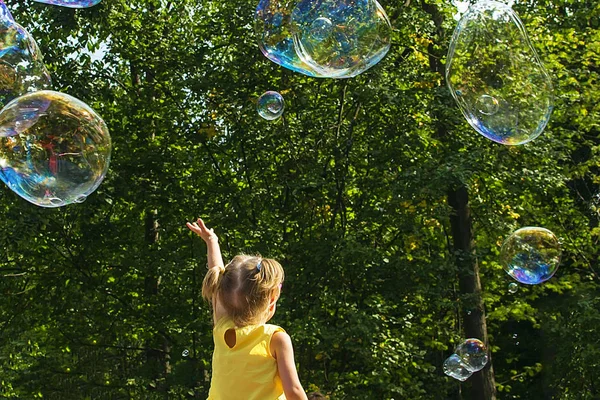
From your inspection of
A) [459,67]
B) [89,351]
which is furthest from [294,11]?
[89,351]

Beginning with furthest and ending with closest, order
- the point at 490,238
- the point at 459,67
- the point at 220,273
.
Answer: the point at 490,238 < the point at 459,67 < the point at 220,273

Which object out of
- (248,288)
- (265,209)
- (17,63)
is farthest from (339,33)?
(265,209)

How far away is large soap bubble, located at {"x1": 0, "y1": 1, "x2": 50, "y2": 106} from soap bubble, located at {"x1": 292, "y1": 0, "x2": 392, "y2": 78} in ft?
6.17

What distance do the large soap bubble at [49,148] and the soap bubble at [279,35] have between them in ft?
4.96

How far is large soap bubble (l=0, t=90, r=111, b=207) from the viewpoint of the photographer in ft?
16.5

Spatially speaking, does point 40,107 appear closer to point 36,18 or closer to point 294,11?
point 294,11

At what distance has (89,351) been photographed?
38.2ft

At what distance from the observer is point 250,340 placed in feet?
9.65

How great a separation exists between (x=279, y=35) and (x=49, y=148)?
187 centimetres

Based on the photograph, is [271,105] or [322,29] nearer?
[322,29]

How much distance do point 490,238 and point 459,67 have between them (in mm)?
7257

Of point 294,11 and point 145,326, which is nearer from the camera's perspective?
point 294,11

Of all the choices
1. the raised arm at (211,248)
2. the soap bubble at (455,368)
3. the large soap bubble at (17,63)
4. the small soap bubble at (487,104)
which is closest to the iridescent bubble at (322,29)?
the small soap bubble at (487,104)

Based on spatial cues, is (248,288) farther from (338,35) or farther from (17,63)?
(17,63)
